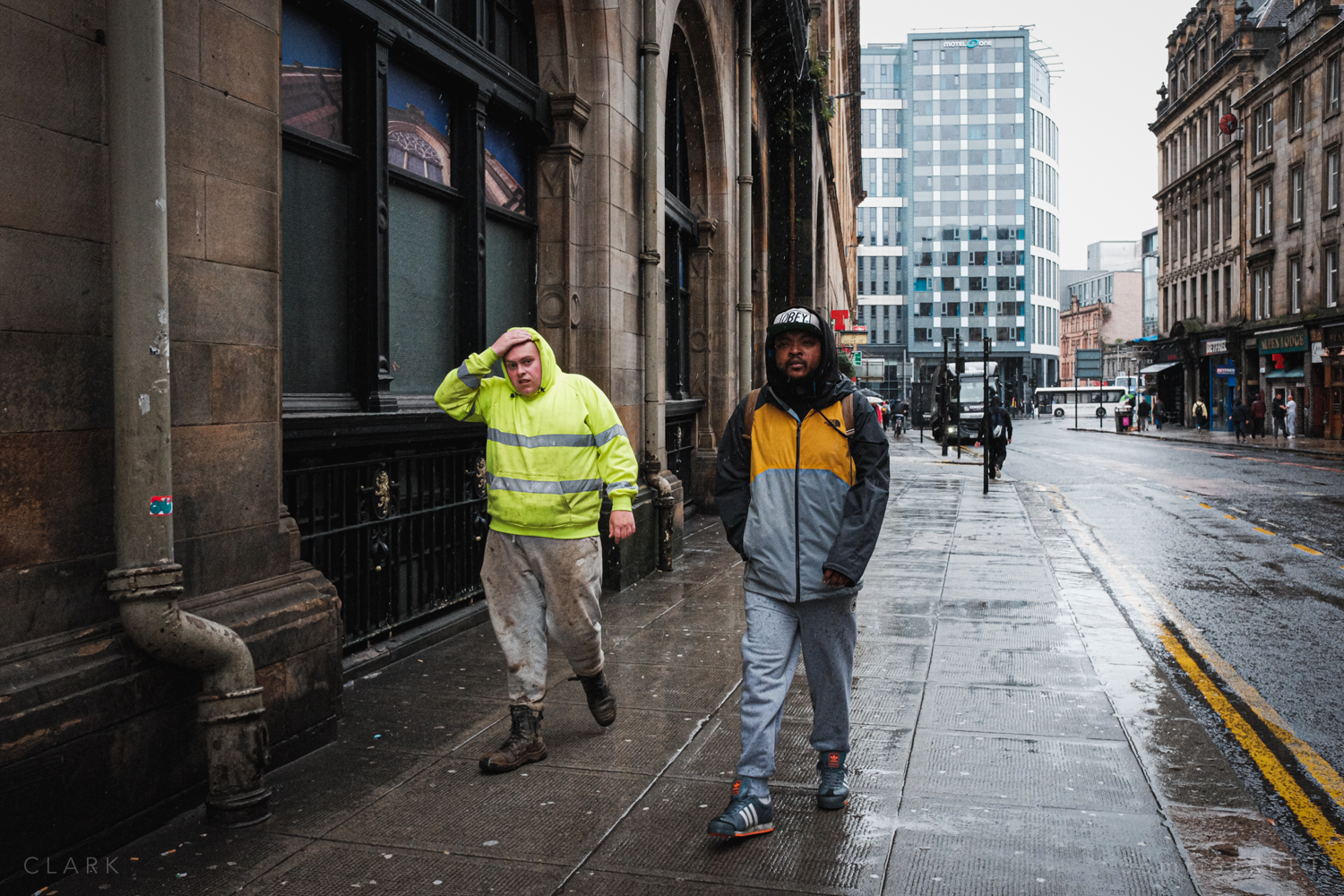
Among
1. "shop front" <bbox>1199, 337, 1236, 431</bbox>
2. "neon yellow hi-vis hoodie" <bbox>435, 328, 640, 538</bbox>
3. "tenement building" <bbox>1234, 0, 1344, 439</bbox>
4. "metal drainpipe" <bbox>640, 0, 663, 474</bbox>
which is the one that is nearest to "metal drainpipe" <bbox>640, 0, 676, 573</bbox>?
"metal drainpipe" <bbox>640, 0, 663, 474</bbox>

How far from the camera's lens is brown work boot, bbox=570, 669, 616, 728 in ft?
16.4

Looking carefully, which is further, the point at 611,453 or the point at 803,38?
the point at 803,38

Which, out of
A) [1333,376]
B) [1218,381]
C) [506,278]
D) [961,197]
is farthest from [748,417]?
[961,197]

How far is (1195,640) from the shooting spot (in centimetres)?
728

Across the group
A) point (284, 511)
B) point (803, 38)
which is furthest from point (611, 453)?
point (803, 38)

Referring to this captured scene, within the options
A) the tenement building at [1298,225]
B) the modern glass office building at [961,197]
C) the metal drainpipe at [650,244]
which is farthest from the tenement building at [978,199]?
the metal drainpipe at [650,244]

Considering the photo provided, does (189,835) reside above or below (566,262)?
below

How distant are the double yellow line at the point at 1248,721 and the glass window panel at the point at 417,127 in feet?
18.8

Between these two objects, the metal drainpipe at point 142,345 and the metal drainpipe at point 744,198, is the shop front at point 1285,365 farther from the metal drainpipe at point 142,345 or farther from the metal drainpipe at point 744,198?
the metal drainpipe at point 142,345

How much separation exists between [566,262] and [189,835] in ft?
18.9

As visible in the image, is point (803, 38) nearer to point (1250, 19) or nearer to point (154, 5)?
point (154, 5)

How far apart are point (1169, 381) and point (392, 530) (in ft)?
209

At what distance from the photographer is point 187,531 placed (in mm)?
4074

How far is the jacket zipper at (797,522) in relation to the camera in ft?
13.2
